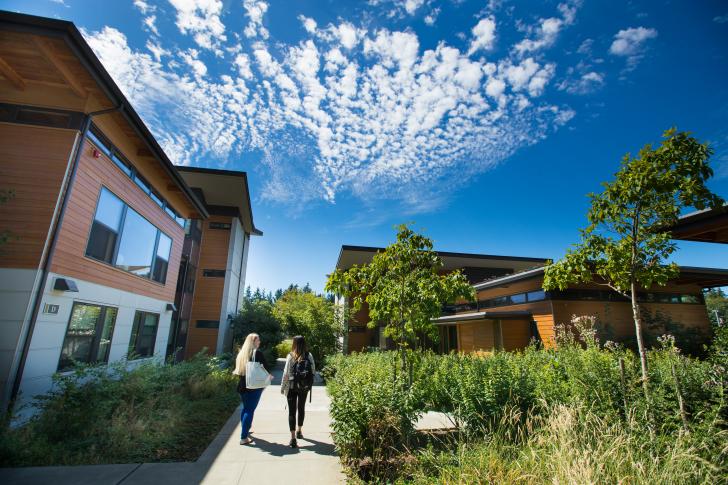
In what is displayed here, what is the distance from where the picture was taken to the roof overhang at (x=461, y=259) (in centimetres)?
2178

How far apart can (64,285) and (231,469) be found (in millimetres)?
5405

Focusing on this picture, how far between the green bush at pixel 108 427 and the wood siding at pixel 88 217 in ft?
→ 7.96

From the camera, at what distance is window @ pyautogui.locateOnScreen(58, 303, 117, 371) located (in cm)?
729

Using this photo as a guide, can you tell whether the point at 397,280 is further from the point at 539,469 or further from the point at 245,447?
the point at 245,447

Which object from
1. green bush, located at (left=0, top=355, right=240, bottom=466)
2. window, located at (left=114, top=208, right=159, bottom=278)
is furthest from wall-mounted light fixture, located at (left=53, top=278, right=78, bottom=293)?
window, located at (left=114, top=208, right=159, bottom=278)

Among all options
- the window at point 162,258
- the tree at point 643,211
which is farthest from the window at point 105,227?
the tree at point 643,211

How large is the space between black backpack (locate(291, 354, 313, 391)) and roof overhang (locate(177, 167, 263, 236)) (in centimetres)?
1442

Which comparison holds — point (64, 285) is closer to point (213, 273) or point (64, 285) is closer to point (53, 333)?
point (53, 333)

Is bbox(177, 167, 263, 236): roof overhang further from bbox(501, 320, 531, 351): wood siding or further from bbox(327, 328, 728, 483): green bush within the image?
bbox(501, 320, 531, 351): wood siding

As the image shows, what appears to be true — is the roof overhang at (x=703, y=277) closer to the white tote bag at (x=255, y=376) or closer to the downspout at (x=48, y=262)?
the white tote bag at (x=255, y=376)

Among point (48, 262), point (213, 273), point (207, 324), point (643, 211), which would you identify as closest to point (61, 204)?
point (48, 262)

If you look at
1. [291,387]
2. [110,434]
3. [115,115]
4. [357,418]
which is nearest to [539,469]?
[357,418]

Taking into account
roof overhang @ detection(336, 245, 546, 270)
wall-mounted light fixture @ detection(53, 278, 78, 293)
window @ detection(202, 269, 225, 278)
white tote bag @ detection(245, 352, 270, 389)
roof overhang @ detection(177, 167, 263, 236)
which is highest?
roof overhang @ detection(177, 167, 263, 236)

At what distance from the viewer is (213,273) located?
2152 cm
